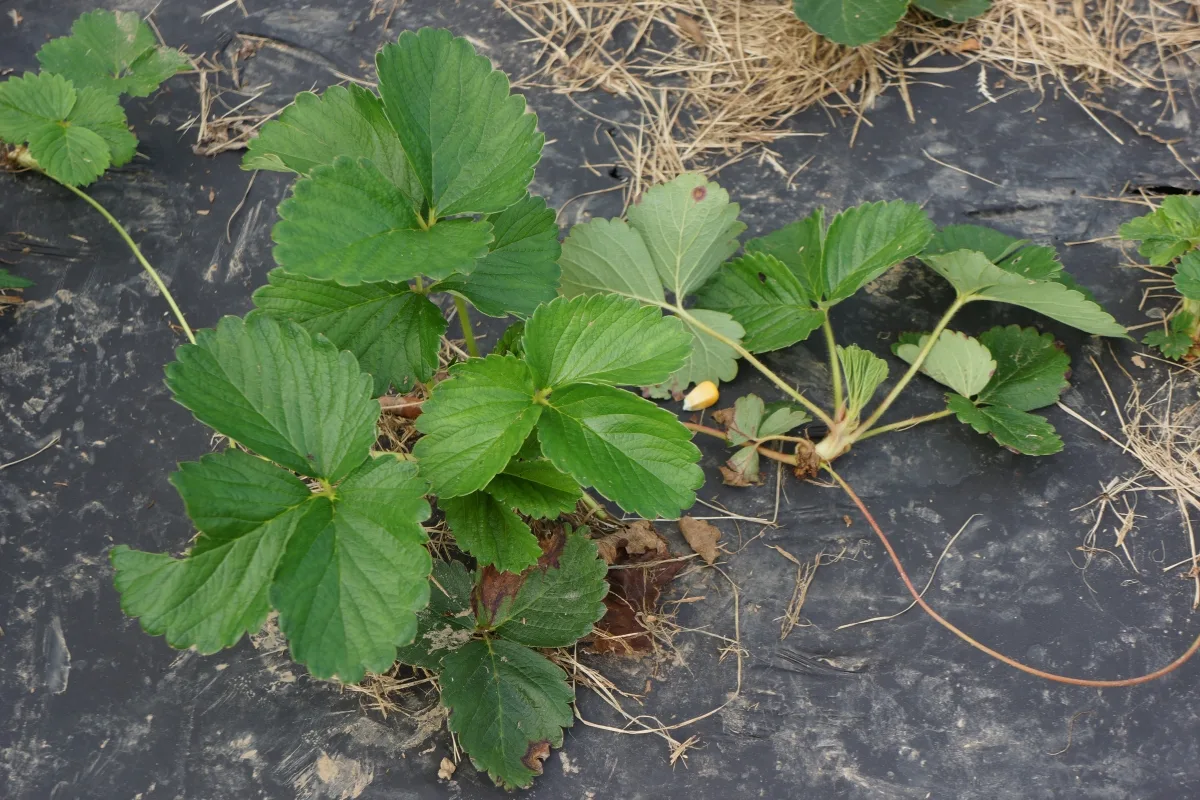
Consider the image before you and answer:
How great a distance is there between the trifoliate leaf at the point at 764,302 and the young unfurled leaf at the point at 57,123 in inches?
65.8

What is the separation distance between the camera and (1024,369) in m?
2.24

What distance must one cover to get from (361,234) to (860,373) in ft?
3.75

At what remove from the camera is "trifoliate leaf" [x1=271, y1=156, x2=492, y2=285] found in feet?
4.98

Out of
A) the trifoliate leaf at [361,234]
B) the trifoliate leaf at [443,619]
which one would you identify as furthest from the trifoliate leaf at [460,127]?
the trifoliate leaf at [443,619]

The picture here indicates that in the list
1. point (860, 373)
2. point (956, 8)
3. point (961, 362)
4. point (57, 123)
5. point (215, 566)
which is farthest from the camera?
point (956, 8)

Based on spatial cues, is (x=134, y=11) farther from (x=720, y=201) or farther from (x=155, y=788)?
(x=155, y=788)

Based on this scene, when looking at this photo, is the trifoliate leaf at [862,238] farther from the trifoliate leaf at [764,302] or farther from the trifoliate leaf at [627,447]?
the trifoliate leaf at [627,447]

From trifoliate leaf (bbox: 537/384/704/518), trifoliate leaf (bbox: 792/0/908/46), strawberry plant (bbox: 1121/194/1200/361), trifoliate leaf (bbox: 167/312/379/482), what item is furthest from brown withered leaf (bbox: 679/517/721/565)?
trifoliate leaf (bbox: 792/0/908/46)

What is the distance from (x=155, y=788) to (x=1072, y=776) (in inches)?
74.6

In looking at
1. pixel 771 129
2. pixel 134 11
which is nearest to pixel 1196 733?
pixel 771 129

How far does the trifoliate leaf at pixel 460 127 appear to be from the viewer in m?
1.72

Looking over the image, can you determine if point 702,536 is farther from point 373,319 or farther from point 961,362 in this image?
point 373,319

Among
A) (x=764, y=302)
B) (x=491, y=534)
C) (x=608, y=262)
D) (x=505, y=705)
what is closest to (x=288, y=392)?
(x=491, y=534)

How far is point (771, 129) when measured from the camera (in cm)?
272
